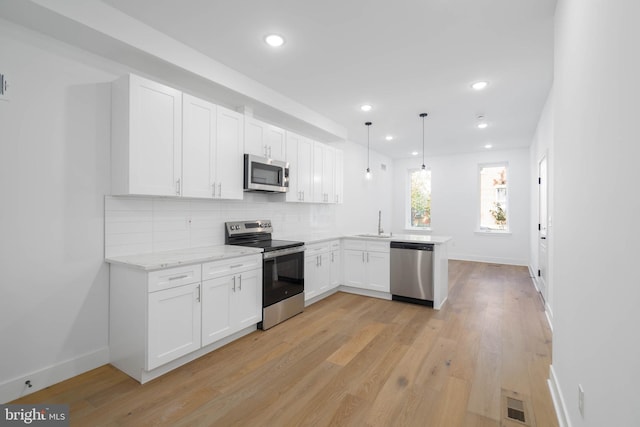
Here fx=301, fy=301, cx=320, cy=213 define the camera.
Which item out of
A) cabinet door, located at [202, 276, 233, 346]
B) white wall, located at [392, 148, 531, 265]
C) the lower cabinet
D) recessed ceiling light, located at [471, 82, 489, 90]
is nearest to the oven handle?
the lower cabinet

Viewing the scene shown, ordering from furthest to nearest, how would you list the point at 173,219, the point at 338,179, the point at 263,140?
1. the point at 338,179
2. the point at 263,140
3. the point at 173,219

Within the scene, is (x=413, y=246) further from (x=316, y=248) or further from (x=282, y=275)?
(x=282, y=275)

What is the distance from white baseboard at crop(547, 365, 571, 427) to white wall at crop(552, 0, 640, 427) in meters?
0.05

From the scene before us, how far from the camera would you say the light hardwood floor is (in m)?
1.97

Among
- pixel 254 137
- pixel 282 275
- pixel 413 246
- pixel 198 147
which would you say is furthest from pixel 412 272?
pixel 198 147

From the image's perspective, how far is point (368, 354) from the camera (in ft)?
9.24

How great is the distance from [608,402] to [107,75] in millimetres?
3786

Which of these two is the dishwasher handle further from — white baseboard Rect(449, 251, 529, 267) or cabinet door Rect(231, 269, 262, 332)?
white baseboard Rect(449, 251, 529, 267)

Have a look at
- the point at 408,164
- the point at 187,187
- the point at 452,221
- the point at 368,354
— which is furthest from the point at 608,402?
the point at 408,164

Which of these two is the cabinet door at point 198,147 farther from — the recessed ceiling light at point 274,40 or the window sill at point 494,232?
the window sill at point 494,232

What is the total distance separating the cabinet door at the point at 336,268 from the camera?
473 cm

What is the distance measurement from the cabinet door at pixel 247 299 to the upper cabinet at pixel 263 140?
56.9 inches

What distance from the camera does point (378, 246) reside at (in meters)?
4.61

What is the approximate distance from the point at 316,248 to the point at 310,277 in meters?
0.42
